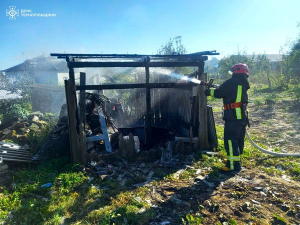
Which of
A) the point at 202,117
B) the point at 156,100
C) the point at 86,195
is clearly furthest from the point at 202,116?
the point at 86,195

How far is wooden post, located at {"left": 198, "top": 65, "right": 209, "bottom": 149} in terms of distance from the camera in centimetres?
573

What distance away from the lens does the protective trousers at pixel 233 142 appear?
469 cm

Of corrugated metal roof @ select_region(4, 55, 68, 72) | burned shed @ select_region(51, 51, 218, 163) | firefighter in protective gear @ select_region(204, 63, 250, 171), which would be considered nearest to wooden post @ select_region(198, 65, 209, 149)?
burned shed @ select_region(51, 51, 218, 163)

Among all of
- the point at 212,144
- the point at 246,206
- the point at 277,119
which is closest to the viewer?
the point at 246,206

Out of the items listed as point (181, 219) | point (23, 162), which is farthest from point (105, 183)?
point (23, 162)

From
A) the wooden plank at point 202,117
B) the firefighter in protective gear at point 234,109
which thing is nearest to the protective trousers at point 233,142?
the firefighter in protective gear at point 234,109

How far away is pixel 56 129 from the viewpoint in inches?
246

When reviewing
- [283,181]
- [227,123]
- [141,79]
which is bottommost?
[283,181]

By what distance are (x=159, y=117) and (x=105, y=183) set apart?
3.78 m

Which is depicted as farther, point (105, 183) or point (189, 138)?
point (189, 138)

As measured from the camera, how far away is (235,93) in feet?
15.7

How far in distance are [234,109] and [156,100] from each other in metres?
3.28

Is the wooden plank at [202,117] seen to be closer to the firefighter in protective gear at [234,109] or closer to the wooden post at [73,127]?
the firefighter in protective gear at [234,109]

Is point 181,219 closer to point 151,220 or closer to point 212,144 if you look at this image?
point 151,220
